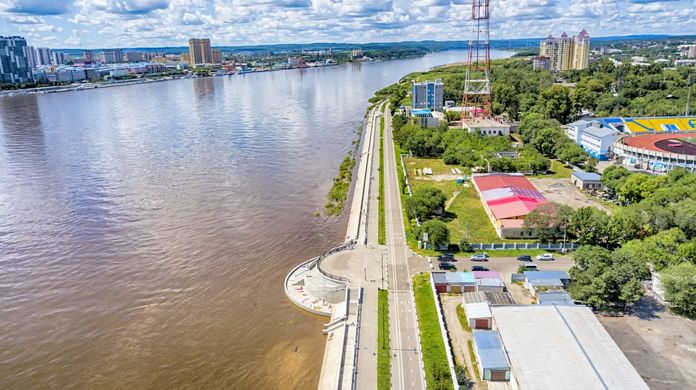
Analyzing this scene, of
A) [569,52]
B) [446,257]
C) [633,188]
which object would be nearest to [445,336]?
[446,257]

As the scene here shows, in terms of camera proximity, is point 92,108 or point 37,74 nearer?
point 92,108

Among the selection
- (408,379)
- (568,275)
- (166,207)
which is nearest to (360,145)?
(166,207)

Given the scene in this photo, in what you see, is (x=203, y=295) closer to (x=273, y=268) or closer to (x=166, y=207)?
(x=273, y=268)

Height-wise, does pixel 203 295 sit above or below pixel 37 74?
below

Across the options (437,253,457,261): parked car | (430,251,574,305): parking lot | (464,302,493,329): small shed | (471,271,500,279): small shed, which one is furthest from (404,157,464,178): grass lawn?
(464,302,493,329): small shed

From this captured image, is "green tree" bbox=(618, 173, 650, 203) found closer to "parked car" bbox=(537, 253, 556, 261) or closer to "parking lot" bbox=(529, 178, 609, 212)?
"parking lot" bbox=(529, 178, 609, 212)
